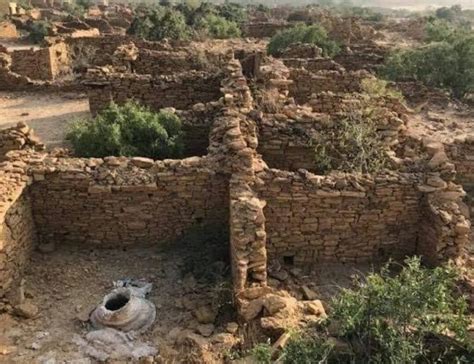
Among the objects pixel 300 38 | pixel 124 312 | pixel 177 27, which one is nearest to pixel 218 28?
pixel 177 27

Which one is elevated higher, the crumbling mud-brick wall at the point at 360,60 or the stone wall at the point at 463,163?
the crumbling mud-brick wall at the point at 360,60

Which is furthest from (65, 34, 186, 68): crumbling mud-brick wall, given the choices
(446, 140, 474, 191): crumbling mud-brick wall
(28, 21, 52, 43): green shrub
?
(446, 140, 474, 191): crumbling mud-brick wall

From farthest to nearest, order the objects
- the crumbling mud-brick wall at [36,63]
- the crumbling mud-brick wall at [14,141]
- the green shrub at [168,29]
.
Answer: the green shrub at [168,29] → the crumbling mud-brick wall at [36,63] → the crumbling mud-brick wall at [14,141]

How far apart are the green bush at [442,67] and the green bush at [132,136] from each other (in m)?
10.1

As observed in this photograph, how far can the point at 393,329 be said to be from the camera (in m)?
4.41

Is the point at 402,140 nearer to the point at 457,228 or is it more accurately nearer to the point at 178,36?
the point at 457,228

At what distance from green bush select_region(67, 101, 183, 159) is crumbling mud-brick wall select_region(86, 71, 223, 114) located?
2638 mm

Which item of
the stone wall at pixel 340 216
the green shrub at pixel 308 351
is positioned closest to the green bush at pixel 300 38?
the stone wall at pixel 340 216

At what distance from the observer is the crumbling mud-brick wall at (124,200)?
25.4 ft

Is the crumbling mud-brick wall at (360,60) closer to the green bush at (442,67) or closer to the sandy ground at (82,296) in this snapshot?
the green bush at (442,67)

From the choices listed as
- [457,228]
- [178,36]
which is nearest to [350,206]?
[457,228]

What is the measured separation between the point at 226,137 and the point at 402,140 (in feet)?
12.0

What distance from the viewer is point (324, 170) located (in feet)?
29.3

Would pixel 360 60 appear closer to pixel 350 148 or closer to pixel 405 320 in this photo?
pixel 350 148
